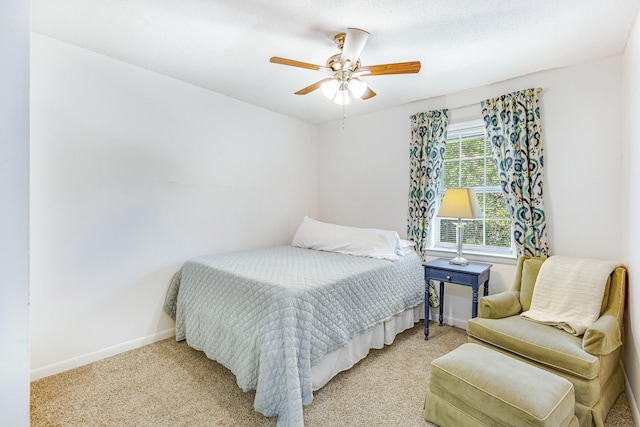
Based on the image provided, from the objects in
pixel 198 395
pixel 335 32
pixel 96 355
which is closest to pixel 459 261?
pixel 335 32

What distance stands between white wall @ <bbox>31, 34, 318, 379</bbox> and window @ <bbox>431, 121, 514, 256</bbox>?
2168 millimetres

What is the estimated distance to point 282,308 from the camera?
1.75m

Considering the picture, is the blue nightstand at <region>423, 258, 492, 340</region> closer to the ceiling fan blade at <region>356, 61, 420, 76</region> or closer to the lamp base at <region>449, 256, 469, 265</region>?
the lamp base at <region>449, 256, 469, 265</region>

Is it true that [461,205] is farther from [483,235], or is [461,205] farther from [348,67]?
[348,67]

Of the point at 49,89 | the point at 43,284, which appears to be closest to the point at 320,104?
the point at 49,89

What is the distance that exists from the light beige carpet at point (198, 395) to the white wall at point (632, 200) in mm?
261

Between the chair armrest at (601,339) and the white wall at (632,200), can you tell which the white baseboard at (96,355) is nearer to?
the chair armrest at (601,339)

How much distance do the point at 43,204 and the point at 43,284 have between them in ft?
1.85

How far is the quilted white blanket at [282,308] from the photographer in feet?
5.45

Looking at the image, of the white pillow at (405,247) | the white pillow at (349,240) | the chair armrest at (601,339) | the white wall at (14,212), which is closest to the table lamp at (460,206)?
the white pillow at (405,247)

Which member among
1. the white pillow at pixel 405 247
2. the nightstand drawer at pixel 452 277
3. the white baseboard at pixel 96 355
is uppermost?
the white pillow at pixel 405 247

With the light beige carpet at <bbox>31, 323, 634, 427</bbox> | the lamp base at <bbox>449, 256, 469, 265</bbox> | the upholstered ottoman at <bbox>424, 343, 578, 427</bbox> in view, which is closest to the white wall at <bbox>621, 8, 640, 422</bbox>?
the light beige carpet at <bbox>31, 323, 634, 427</bbox>

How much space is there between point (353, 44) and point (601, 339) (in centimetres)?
220

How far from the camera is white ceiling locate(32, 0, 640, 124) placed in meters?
1.75
